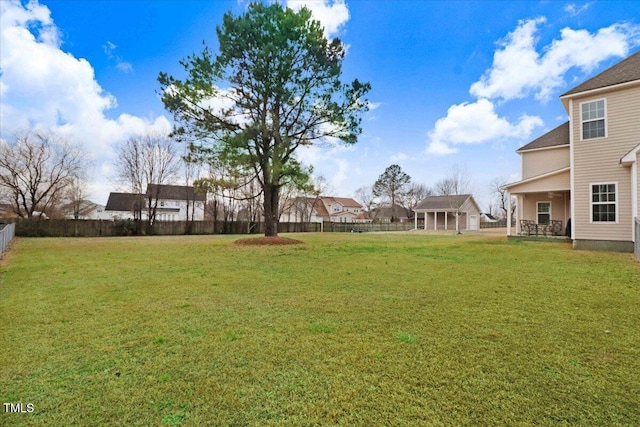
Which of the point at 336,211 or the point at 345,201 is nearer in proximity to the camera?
the point at 336,211

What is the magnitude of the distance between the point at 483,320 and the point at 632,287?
13.5 ft

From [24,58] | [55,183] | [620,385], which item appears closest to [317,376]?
[620,385]

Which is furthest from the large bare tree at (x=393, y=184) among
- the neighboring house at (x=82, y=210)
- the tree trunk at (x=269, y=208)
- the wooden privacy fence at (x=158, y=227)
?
the neighboring house at (x=82, y=210)

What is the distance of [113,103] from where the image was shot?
16.5 m

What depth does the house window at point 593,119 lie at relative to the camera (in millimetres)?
11789

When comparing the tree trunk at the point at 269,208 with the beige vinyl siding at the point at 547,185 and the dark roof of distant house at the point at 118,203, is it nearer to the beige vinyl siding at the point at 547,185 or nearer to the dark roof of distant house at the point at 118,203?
the beige vinyl siding at the point at 547,185

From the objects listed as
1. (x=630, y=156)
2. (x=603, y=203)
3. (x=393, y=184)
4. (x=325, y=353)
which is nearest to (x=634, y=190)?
(x=630, y=156)

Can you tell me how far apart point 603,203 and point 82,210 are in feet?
166

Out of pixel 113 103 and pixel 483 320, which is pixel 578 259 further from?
pixel 113 103

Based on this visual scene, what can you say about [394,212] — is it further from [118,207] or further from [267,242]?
[118,207]

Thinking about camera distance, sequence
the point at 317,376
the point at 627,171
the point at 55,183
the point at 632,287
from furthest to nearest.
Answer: the point at 55,183 < the point at 627,171 < the point at 632,287 < the point at 317,376

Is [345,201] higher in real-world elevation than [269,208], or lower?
higher

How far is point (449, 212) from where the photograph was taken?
35.6m

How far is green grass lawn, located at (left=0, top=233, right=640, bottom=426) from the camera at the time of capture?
7.45ft
